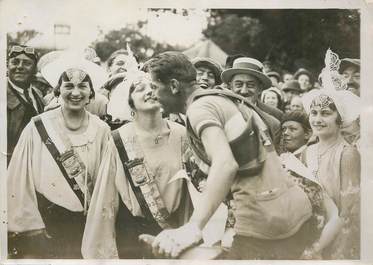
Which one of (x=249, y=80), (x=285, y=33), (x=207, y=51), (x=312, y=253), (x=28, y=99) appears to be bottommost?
(x=312, y=253)

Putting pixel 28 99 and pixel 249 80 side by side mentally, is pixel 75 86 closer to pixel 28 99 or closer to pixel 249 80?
pixel 28 99

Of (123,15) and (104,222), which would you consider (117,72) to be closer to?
(123,15)

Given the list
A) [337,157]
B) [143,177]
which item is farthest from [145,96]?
[337,157]

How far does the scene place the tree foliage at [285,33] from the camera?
4285 mm

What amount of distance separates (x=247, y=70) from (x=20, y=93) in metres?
1.43

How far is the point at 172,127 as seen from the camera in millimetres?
4293

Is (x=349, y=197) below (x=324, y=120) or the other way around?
below

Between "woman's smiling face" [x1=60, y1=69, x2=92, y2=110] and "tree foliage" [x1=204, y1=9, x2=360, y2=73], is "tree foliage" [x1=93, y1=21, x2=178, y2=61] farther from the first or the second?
"tree foliage" [x1=204, y1=9, x2=360, y2=73]

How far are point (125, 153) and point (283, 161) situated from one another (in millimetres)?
990

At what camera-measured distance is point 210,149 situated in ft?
13.9

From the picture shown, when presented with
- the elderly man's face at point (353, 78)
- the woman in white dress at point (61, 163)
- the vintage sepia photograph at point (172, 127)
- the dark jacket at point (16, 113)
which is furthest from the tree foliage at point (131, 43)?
the elderly man's face at point (353, 78)

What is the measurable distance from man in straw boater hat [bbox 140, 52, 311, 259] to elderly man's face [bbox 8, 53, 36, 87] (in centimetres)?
73

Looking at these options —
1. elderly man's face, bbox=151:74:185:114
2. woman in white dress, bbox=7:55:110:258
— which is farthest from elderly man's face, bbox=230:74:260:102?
woman in white dress, bbox=7:55:110:258

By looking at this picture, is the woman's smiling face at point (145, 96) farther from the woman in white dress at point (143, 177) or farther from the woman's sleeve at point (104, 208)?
the woman's sleeve at point (104, 208)
